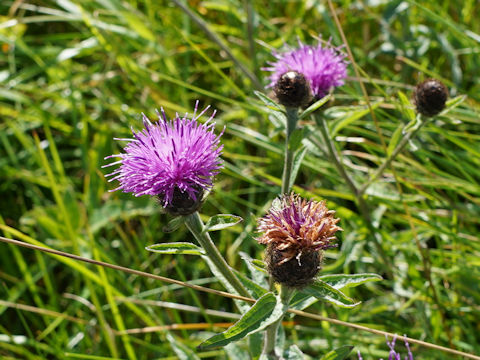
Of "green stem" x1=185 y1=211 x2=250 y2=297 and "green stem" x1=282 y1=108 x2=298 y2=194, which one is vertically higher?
"green stem" x1=282 y1=108 x2=298 y2=194

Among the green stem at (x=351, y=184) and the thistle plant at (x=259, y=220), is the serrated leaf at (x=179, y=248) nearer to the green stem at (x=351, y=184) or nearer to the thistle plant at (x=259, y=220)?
the thistle plant at (x=259, y=220)

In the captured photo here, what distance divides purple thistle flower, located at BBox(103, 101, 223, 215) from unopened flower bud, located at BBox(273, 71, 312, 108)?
38cm

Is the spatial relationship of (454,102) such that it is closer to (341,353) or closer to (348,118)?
(348,118)

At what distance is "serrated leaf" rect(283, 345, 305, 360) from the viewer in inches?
71.5

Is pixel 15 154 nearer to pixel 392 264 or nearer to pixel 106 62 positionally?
pixel 106 62

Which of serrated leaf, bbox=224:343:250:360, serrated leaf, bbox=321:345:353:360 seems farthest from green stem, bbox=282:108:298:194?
serrated leaf, bbox=224:343:250:360

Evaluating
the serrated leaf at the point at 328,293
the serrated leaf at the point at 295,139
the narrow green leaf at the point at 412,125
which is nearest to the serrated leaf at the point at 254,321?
the serrated leaf at the point at 328,293

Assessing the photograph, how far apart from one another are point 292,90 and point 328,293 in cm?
79

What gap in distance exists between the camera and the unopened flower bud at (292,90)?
6.45 ft

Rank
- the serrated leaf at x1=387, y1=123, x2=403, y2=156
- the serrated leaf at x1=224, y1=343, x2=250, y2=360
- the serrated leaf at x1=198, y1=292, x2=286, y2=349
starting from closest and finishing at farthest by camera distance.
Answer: the serrated leaf at x1=198, y1=292, x2=286, y2=349 → the serrated leaf at x1=224, y1=343, x2=250, y2=360 → the serrated leaf at x1=387, y1=123, x2=403, y2=156

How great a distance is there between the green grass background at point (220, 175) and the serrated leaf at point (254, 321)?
614mm

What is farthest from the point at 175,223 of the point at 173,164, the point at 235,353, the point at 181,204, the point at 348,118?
the point at 348,118

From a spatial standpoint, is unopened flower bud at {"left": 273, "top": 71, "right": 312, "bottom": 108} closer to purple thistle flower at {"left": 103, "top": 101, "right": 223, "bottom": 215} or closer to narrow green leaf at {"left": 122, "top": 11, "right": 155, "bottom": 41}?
purple thistle flower at {"left": 103, "top": 101, "right": 223, "bottom": 215}

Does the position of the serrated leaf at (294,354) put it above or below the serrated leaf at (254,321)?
below
